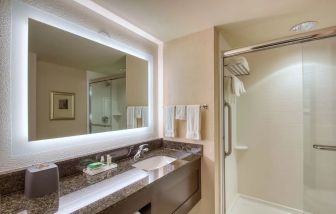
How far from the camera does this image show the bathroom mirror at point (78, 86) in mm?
1179

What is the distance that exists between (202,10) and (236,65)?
3.14 feet

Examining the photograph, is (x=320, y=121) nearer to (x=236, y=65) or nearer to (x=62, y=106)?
(x=236, y=65)

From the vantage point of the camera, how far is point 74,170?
1.28 meters

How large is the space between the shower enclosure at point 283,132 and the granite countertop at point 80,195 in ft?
3.81

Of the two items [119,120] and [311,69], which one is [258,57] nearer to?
[311,69]

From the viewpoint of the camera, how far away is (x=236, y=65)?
7.13 feet

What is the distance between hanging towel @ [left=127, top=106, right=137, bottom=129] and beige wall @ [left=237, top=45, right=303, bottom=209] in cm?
171

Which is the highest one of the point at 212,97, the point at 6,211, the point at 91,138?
the point at 212,97

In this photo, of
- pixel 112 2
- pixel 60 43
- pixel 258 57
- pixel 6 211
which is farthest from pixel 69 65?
pixel 258 57

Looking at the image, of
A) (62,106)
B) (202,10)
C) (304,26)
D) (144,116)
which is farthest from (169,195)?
(304,26)

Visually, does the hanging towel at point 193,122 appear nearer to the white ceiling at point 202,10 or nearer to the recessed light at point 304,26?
the white ceiling at point 202,10

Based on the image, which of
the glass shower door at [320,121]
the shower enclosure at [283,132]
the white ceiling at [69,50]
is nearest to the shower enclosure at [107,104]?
the white ceiling at [69,50]

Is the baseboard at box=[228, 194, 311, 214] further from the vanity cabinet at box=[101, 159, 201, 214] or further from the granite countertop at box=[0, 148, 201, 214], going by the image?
the granite countertop at box=[0, 148, 201, 214]

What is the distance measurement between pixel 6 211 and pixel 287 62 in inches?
121
